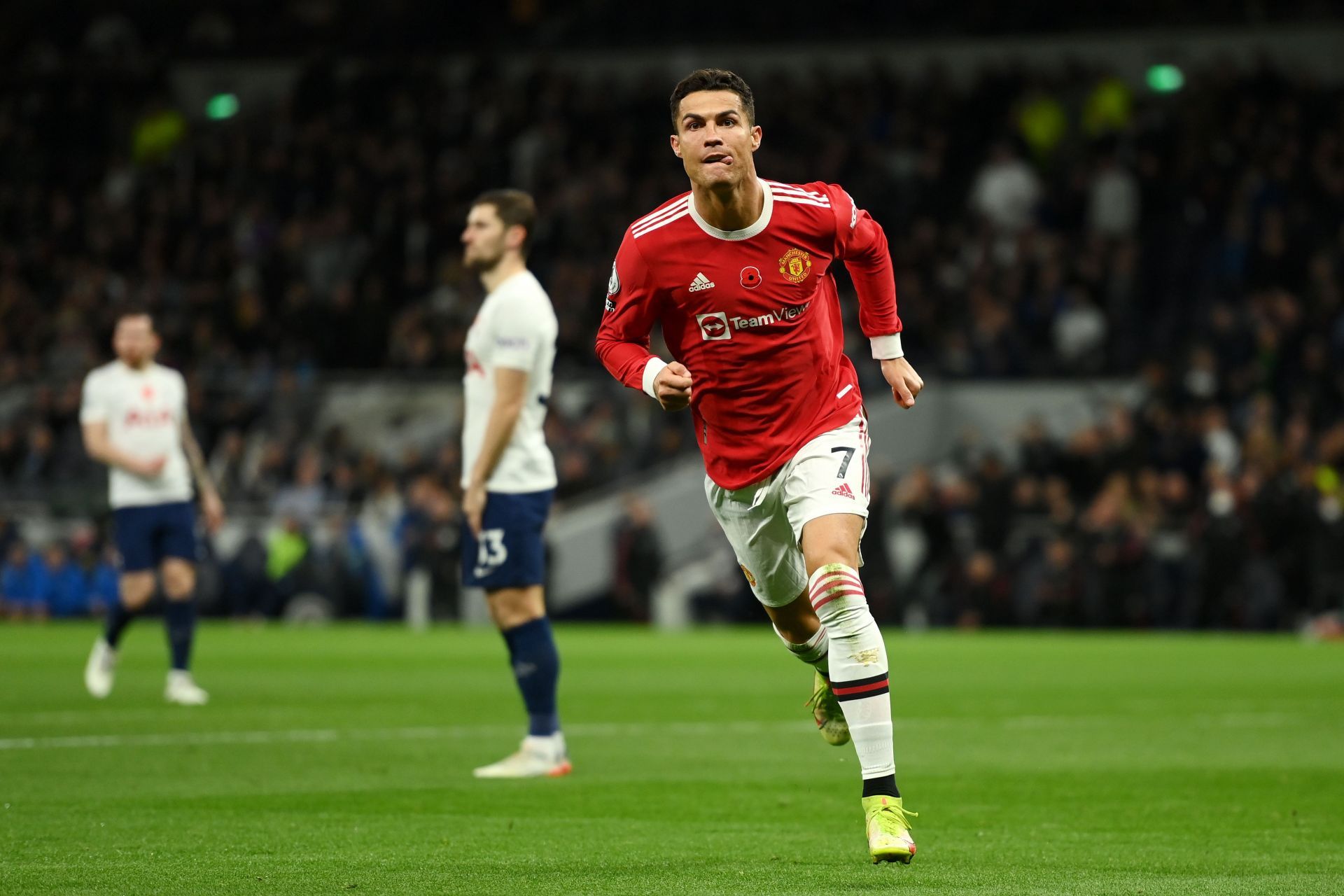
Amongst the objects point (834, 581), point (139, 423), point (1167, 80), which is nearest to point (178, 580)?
point (139, 423)

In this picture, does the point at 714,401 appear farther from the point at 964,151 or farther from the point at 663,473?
the point at 964,151

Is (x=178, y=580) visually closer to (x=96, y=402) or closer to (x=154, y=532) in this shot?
(x=154, y=532)

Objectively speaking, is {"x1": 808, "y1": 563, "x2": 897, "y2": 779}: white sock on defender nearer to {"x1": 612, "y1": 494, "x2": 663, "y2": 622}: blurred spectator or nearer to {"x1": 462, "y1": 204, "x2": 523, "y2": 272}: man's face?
{"x1": 462, "y1": 204, "x2": 523, "y2": 272}: man's face

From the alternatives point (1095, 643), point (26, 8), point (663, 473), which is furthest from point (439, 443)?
point (26, 8)

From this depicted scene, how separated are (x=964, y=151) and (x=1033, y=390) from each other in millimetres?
4136

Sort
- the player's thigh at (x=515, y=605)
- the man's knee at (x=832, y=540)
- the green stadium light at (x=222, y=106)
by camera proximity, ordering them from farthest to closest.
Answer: the green stadium light at (x=222, y=106), the player's thigh at (x=515, y=605), the man's knee at (x=832, y=540)

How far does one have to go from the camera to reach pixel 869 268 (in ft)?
24.3

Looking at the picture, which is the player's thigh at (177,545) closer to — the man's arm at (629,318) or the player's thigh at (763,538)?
the player's thigh at (763,538)

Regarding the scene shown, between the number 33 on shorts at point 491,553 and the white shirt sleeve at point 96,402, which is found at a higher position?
the white shirt sleeve at point 96,402

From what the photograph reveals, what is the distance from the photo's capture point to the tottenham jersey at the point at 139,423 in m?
13.7

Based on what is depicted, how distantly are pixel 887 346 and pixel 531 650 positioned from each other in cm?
291

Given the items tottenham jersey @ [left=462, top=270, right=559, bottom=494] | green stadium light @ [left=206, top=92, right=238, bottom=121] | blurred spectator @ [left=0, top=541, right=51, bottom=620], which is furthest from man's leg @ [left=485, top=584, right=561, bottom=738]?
green stadium light @ [left=206, top=92, right=238, bottom=121]

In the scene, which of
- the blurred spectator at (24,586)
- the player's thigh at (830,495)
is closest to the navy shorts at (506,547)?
the player's thigh at (830,495)

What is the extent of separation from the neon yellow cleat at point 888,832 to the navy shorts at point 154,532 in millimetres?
8095
